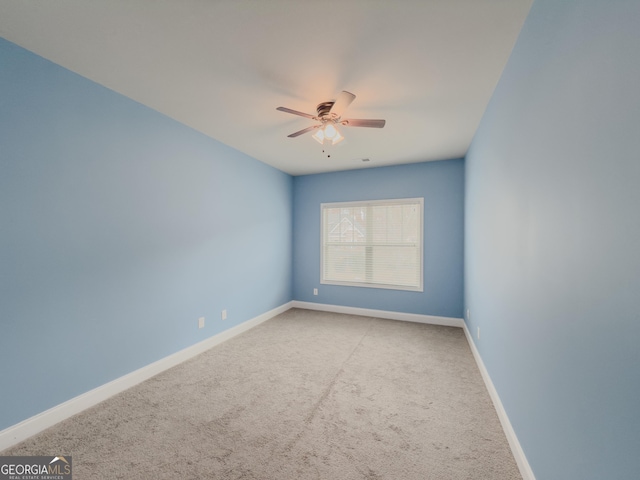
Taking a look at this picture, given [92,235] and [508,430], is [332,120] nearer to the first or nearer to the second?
[92,235]

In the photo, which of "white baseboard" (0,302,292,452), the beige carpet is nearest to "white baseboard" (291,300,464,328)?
the beige carpet

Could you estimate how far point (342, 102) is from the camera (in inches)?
81.2

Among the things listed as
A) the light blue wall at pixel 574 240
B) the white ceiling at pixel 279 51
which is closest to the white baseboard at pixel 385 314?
the light blue wall at pixel 574 240

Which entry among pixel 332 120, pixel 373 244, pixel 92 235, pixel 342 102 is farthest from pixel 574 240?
pixel 373 244

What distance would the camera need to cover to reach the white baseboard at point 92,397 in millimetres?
1715

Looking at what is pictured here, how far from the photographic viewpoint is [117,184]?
7.66ft

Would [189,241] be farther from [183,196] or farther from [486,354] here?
[486,354]

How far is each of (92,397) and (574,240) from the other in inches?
131

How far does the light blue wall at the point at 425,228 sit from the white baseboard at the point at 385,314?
0.23 ft

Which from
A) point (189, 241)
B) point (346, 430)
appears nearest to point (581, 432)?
point (346, 430)

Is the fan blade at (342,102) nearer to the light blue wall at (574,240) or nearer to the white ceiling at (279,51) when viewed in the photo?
the white ceiling at (279,51)

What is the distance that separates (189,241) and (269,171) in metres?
2.02

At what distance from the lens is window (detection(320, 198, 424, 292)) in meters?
4.47

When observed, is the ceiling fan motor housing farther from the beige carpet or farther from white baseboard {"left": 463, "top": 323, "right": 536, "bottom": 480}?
white baseboard {"left": 463, "top": 323, "right": 536, "bottom": 480}
